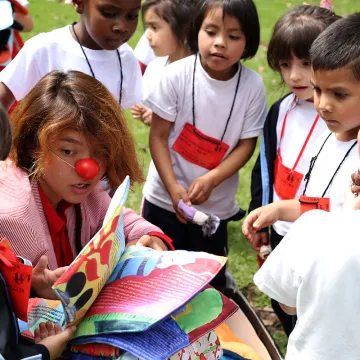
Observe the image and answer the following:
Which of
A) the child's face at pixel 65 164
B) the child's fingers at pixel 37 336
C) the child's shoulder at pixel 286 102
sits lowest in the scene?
the child's fingers at pixel 37 336

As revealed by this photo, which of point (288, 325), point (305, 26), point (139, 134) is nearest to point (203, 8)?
point (305, 26)

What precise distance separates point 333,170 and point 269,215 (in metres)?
0.28

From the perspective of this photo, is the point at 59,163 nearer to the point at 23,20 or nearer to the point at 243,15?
the point at 243,15

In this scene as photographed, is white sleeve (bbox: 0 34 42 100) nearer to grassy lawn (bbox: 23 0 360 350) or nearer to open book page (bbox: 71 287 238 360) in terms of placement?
grassy lawn (bbox: 23 0 360 350)

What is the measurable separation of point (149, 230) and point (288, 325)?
3.17ft

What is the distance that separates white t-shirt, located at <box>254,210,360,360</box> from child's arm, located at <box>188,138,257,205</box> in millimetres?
1118

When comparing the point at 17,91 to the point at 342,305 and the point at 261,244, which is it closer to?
the point at 261,244

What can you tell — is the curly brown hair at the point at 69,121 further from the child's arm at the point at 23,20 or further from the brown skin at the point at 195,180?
the child's arm at the point at 23,20

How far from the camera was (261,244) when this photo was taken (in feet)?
8.59

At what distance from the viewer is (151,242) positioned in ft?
6.65

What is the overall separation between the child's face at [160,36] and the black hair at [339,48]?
1.43 metres

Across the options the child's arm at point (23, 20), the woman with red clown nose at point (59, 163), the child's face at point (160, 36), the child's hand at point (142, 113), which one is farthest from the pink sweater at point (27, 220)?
the child's face at point (160, 36)

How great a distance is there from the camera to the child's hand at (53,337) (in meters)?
1.58

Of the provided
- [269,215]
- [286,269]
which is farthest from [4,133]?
[269,215]
